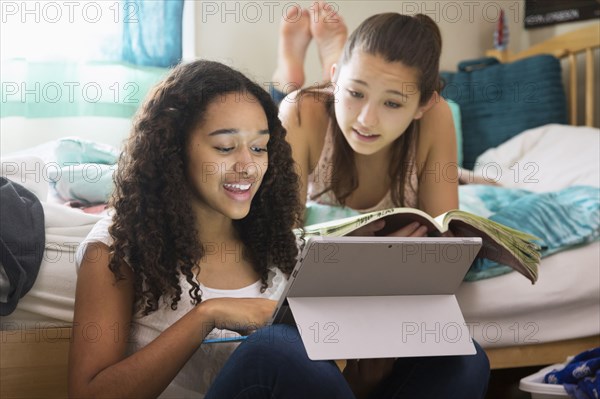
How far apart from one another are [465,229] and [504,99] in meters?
1.35

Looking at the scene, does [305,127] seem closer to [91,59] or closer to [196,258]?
[196,258]

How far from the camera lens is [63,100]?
216cm

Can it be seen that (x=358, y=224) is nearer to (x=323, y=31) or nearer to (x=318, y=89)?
(x=318, y=89)

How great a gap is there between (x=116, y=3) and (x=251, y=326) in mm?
1513

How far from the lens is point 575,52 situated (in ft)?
8.39

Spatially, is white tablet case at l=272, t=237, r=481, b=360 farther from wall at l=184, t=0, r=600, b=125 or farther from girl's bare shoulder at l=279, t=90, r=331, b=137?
wall at l=184, t=0, r=600, b=125

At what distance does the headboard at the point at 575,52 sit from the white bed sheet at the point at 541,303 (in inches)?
44.2

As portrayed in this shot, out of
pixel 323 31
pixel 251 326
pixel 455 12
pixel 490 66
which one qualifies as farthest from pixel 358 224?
pixel 455 12

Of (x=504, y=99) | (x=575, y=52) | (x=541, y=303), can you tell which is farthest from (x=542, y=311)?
(x=575, y=52)

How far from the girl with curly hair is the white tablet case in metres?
0.04

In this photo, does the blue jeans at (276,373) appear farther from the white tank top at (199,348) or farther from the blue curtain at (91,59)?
the blue curtain at (91,59)

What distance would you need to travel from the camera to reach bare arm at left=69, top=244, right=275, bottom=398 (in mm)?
939

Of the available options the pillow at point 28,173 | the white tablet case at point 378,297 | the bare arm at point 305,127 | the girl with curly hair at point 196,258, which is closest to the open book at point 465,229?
the girl with curly hair at point 196,258

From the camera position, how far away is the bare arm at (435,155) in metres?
1.60
